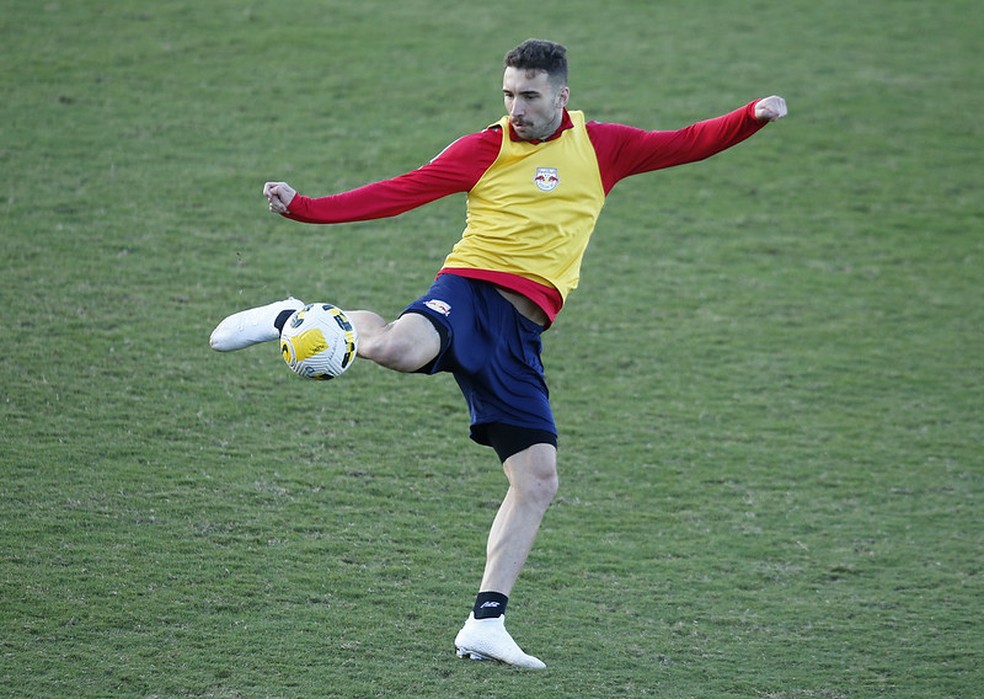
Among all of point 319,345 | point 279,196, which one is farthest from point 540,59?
point 319,345

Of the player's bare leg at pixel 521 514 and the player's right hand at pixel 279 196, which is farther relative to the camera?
the player's bare leg at pixel 521 514

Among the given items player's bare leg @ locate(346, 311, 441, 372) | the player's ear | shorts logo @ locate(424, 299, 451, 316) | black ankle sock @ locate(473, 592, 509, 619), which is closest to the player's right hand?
player's bare leg @ locate(346, 311, 441, 372)

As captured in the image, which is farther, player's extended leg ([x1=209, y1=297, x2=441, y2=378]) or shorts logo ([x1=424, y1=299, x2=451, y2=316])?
shorts logo ([x1=424, y1=299, x2=451, y2=316])

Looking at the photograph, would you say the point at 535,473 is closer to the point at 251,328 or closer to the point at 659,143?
the point at 251,328

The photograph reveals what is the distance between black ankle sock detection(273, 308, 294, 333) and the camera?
5.20m

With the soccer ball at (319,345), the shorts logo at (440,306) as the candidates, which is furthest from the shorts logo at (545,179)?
the soccer ball at (319,345)

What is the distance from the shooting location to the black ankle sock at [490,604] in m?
5.14

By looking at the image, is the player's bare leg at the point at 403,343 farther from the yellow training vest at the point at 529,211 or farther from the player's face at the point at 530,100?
the player's face at the point at 530,100

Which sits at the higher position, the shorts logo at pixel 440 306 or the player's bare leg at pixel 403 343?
the shorts logo at pixel 440 306

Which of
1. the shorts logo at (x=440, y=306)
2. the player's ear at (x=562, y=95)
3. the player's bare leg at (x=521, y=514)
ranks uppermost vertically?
the player's ear at (x=562, y=95)

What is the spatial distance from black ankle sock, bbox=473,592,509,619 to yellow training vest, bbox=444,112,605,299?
1.29 metres

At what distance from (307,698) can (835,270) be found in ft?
24.3

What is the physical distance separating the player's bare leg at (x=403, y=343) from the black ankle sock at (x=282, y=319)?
350mm

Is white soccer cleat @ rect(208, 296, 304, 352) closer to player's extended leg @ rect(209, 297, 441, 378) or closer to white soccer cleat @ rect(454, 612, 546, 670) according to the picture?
player's extended leg @ rect(209, 297, 441, 378)
